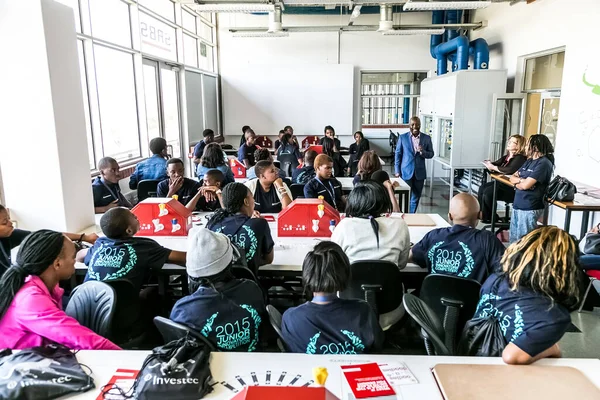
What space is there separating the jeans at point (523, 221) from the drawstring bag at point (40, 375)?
387 cm

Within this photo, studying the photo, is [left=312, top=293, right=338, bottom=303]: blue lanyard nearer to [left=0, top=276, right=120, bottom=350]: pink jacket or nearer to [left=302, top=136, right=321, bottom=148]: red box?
[left=0, top=276, right=120, bottom=350]: pink jacket

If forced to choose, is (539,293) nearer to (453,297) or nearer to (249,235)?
(453,297)

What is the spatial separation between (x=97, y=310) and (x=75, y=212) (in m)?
1.68

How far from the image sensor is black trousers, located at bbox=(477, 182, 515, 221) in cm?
514

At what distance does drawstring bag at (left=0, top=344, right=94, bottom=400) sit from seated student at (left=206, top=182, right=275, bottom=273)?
1203 mm

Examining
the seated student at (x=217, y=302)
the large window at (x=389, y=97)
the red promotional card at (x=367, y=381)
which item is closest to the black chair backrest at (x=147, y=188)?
the seated student at (x=217, y=302)

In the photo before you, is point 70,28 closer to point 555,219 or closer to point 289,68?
point 555,219

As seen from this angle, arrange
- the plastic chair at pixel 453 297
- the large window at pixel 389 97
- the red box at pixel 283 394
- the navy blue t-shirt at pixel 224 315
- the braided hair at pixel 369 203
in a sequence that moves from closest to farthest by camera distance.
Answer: the red box at pixel 283 394, the navy blue t-shirt at pixel 224 315, the plastic chair at pixel 453 297, the braided hair at pixel 369 203, the large window at pixel 389 97

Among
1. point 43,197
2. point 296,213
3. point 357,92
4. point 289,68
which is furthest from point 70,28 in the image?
point 357,92

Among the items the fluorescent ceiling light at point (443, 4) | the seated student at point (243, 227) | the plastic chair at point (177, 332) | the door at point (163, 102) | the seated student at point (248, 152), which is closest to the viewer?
the plastic chair at point (177, 332)

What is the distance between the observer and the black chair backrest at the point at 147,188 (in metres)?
4.69

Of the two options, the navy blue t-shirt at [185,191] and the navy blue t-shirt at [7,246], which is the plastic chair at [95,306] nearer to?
the navy blue t-shirt at [7,246]

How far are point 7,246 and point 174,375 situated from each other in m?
1.81

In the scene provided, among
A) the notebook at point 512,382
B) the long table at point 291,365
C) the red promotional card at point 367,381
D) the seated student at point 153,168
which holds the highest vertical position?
the seated student at point 153,168
